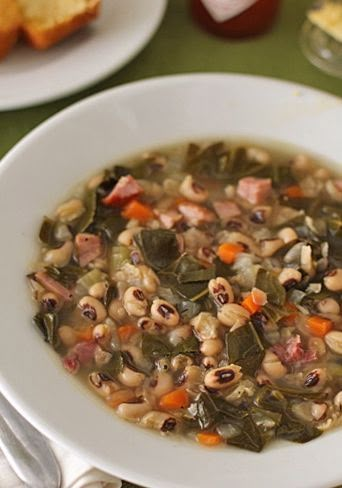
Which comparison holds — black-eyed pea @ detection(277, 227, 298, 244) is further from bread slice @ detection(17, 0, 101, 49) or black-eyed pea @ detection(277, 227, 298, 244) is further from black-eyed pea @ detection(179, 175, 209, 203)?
bread slice @ detection(17, 0, 101, 49)

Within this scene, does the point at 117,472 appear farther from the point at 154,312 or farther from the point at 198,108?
the point at 198,108

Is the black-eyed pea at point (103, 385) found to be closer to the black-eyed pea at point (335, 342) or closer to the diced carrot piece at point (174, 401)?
the diced carrot piece at point (174, 401)

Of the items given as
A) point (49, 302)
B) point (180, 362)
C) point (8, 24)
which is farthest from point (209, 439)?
point (8, 24)

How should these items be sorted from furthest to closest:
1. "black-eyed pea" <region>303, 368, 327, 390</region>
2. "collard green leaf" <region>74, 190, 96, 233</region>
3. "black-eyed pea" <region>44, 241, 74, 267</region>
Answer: "collard green leaf" <region>74, 190, 96, 233</region>
"black-eyed pea" <region>44, 241, 74, 267</region>
"black-eyed pea" <region>303, 368, 327, 390</region>

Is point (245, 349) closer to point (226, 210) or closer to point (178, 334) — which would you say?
point (178, 334)

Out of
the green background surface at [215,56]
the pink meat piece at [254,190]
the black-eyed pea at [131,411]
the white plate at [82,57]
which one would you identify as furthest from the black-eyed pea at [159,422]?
the green background surface at [215,56]

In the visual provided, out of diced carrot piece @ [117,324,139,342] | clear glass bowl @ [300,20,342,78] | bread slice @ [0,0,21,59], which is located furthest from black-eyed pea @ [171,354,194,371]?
clear glass bowl @ [300,20,342,78]
